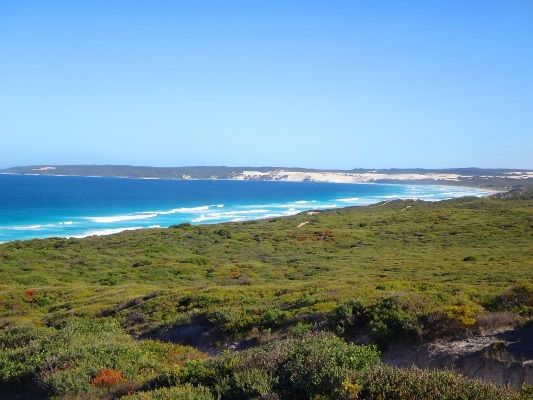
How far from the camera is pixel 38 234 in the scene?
7375cm

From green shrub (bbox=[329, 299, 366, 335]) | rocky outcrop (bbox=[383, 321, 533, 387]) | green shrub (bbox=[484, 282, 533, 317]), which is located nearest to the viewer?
rocky outcrop (bbox=[383, 321, 533, 387])

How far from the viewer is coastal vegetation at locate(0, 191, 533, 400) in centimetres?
634

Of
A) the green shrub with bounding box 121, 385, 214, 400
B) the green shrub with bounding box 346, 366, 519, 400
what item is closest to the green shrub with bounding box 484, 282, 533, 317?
the green shrub with bounding box 346, 366, 519, 400

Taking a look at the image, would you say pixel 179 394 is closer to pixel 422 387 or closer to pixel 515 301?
pixel 422 387

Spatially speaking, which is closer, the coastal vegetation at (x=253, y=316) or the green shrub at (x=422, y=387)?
the green shrub at (x=422, y=387)

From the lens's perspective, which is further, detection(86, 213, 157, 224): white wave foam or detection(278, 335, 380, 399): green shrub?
detection(86, 213, 157, 224): white wave foam

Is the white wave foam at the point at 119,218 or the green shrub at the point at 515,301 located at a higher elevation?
the green shrub at the point at 515,301

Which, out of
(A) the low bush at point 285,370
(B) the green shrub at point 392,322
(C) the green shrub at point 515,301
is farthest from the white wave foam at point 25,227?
(A) the low bush at point 285,370

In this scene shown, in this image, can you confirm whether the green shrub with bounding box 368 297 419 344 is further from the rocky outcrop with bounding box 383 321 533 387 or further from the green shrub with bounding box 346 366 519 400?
the green shrub with bounding box 346 366 519 400

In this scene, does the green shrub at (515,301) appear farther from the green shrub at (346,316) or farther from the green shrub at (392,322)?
the green shrub at (346,316)

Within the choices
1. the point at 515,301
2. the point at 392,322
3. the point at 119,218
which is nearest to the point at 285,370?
the point at 392,322

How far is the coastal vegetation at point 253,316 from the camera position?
6.34m

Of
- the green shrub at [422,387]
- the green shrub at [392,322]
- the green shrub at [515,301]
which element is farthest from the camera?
the green shrub at [515,301]

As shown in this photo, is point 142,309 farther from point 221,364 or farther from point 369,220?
point 369,220
